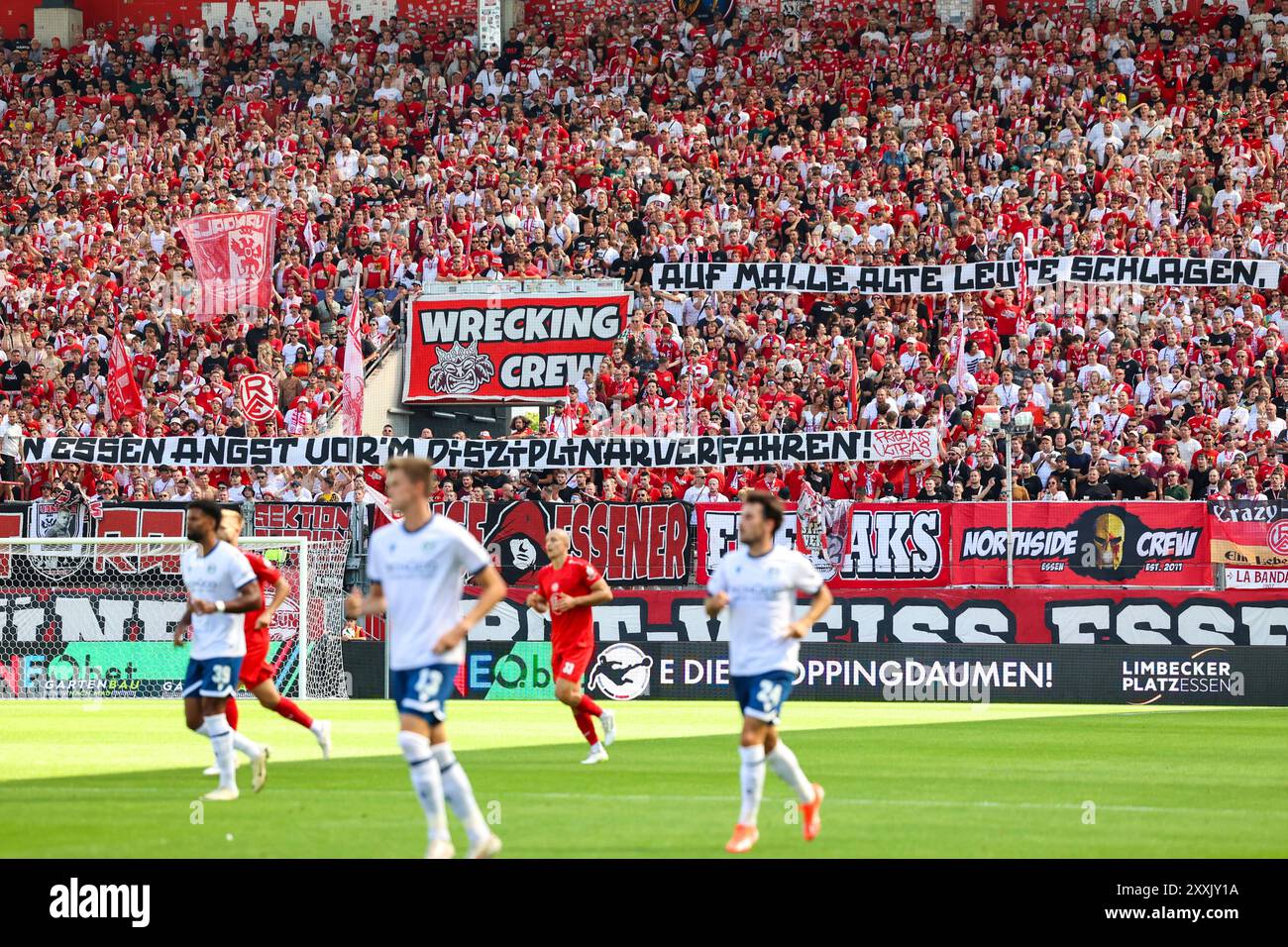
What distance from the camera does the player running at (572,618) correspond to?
1723 cm

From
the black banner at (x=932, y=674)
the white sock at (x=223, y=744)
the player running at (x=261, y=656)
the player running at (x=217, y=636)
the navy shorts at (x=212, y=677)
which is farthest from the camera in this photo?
the black banner at (x=932, y=674)

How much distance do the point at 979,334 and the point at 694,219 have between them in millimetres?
6435

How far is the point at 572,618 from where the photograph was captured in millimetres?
17766

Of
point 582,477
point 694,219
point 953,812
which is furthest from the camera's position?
point 694,219

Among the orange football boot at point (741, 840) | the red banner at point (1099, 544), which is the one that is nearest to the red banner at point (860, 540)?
the red banner at point (1099, 544)

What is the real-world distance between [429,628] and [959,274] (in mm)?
24298

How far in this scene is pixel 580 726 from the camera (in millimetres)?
17328

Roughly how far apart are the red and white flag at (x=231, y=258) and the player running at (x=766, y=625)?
85.2ft

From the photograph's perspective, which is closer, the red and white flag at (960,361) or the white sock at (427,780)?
the white sock at (427,780)

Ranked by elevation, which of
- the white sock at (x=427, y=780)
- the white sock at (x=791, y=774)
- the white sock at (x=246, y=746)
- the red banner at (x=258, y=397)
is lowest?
the white sock at (x=246, y=746)

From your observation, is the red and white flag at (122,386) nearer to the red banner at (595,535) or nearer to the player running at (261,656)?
the red banner at (595,535)

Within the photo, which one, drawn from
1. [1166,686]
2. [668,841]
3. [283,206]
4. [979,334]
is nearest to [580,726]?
[668,841]

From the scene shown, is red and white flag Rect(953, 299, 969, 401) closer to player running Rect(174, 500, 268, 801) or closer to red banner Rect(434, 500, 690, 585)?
red banner Rect(434, 500, 690, 585)

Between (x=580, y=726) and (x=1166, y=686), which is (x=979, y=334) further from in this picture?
(x=580, y=726)
